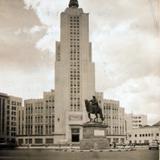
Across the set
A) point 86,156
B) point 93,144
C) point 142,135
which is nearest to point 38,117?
point 142,135

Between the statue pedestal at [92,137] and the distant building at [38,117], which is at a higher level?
the distant building at [38,117]

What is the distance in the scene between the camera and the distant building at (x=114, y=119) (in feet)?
86.8

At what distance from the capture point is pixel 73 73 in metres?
22.6

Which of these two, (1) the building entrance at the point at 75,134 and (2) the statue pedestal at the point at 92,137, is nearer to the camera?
(2) the statue pedestal at the point at 92,137

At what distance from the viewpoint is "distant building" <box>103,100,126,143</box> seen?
2645 cm

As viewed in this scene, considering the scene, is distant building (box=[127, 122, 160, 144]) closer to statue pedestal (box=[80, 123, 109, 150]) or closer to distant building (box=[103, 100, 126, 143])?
distant building (box=[103, 100, 126, 143])

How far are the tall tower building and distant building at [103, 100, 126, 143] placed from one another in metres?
4.22

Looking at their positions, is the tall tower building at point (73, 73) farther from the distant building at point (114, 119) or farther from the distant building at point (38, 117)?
the distant building at point (114, 119)

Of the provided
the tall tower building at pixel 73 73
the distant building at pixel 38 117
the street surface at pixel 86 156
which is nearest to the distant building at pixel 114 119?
the distant building at pixel 38 117

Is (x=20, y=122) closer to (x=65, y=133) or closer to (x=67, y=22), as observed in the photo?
(x=65, y=133)

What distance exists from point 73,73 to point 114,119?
5937 millimetres

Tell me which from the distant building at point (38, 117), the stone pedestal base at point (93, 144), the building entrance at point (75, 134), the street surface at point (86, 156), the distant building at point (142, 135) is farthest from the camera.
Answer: the distant building at point (38, 117)

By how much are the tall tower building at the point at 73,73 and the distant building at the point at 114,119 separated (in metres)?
4.22

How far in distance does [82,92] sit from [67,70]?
1.42 m
